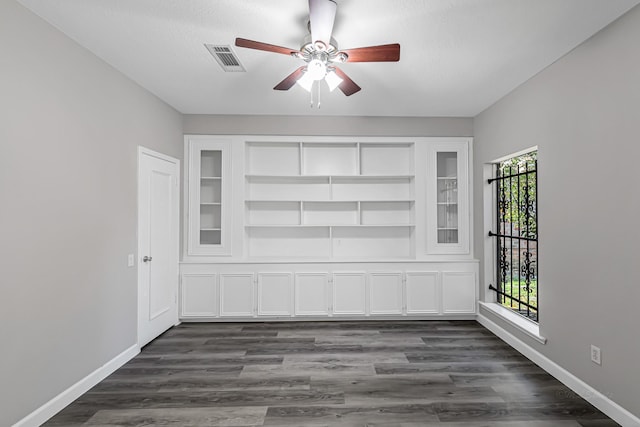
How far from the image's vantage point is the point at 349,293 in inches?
165

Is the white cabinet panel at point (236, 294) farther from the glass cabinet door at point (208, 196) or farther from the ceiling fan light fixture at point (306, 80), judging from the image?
the ceiling fan light fixture at point (306, 80)

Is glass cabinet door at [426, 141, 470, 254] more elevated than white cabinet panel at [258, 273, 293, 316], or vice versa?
glass cabinet door at [426, 141, 470, 254]

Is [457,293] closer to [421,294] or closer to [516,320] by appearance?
[421,294]

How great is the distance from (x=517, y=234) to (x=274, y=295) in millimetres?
2971

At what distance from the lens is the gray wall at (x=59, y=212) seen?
6.48ft

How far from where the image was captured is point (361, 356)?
10.5ft

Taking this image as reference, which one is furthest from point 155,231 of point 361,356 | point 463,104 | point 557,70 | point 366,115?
point 557,70

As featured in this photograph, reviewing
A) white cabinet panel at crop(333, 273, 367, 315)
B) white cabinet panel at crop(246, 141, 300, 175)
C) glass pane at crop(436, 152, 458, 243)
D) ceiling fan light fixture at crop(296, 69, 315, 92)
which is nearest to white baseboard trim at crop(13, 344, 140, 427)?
white cabinet panel at crop(333, 273, 367, 315)

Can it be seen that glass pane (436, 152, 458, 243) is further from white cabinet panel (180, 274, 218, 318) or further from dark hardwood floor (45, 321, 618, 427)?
white cabinet panel (180, 274, 218, 318)

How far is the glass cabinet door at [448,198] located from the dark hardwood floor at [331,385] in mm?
1153

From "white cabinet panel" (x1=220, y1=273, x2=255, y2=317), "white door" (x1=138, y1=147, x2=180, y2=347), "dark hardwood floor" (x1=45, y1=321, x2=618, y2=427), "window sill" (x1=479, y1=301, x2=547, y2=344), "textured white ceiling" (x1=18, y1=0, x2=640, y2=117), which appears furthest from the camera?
"white cabinet panel" (x1=220, y1=273, x2=255, y2=317)

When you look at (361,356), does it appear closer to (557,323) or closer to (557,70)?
(557,323)

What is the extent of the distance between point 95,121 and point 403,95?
2.97 m

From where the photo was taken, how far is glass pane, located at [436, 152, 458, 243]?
14.3 ft
